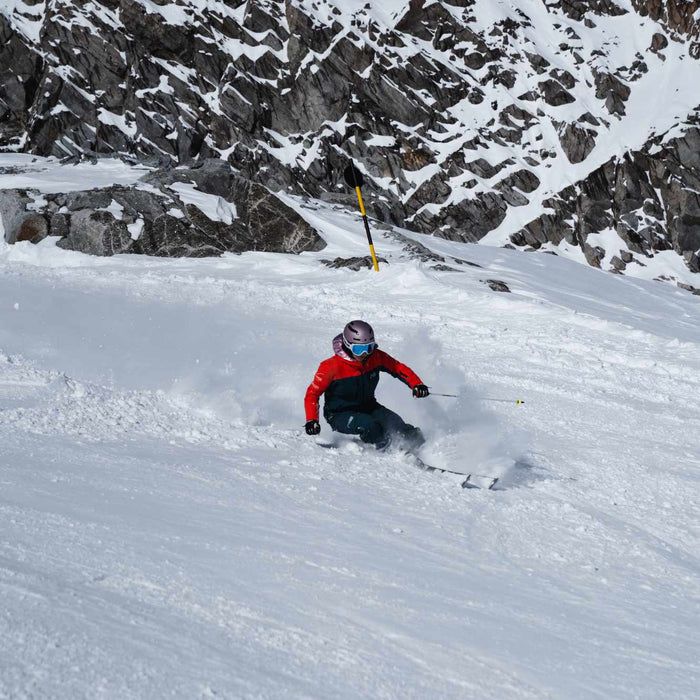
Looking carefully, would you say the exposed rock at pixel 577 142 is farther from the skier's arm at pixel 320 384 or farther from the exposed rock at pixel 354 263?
the skier's arm at pixel 320 384

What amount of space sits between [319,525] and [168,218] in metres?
18.4

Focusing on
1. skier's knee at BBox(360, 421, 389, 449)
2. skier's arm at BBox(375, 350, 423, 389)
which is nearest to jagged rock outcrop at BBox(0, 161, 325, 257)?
skier's arm at BBox(375, 350, 423, 389)

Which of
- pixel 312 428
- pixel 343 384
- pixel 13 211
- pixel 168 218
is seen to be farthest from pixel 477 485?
pixel 13 211

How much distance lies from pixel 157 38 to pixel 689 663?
8964cm

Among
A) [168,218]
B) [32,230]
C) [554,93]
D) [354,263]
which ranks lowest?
[32,230]

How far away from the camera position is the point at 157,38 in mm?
81125

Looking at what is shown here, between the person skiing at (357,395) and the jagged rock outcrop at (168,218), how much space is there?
14717 millimetres

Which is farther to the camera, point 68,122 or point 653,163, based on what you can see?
point 653,163

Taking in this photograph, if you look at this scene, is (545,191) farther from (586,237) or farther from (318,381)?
(318,381)

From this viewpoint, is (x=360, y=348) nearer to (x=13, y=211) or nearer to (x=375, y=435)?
(x=375, y=435)

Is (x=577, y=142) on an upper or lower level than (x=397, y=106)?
upper

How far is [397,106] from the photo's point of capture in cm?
8769

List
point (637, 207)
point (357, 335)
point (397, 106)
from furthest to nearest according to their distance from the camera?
point (397, 106) → point (637, 207) → point (357, 335)

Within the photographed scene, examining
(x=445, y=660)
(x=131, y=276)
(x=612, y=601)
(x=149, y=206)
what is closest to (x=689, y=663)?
(x=612, y=601)
